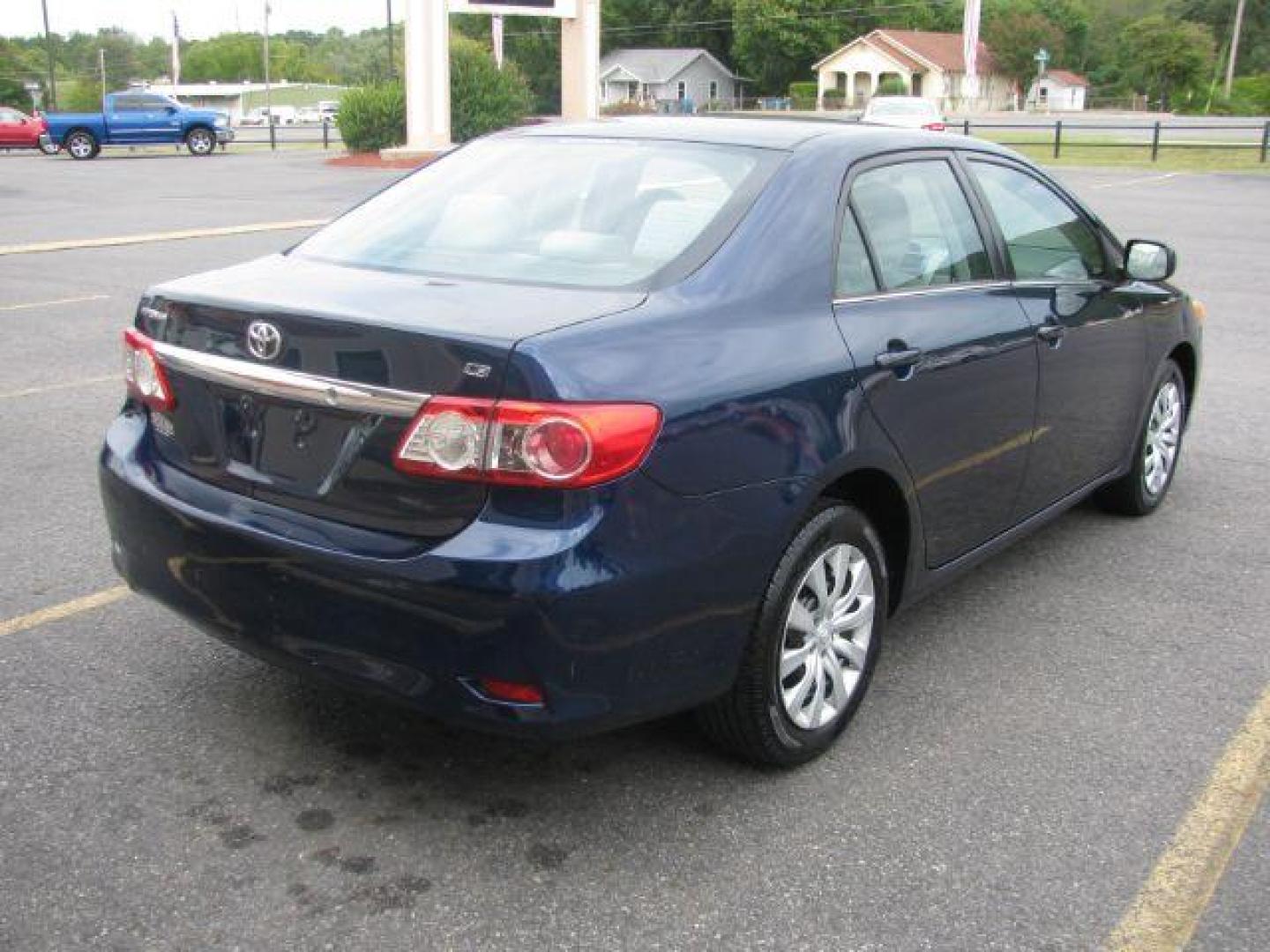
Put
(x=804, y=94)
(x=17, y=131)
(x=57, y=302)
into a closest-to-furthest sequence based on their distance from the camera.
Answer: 1. (x=57, y=302)
2. (x=17, y=131)
3. (x=804, y=94)

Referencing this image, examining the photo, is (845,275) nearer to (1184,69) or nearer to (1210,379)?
(1210,379)

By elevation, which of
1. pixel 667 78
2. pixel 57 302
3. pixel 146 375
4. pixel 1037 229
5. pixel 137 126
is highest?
pixel 667 78

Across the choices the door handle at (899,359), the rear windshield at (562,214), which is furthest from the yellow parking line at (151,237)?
the door handle at (899,359)

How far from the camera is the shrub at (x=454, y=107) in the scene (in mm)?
33031

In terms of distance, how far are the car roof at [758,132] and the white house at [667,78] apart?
299 feet

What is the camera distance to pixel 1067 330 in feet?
15.0

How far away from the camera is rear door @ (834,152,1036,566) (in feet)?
11.9

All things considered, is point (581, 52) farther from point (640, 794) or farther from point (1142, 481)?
point (640, 794)

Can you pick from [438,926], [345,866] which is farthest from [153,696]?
[438,926]

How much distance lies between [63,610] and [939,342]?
9.69ft

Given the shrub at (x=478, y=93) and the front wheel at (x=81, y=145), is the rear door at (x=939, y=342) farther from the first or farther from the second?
the front wheel at (x=81, y=145)

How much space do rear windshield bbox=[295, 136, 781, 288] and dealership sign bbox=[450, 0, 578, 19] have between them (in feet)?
93.5

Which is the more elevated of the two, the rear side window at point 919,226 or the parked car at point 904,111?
the rear side window at point 919,226

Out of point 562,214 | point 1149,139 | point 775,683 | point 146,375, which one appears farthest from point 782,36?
point 775,683
